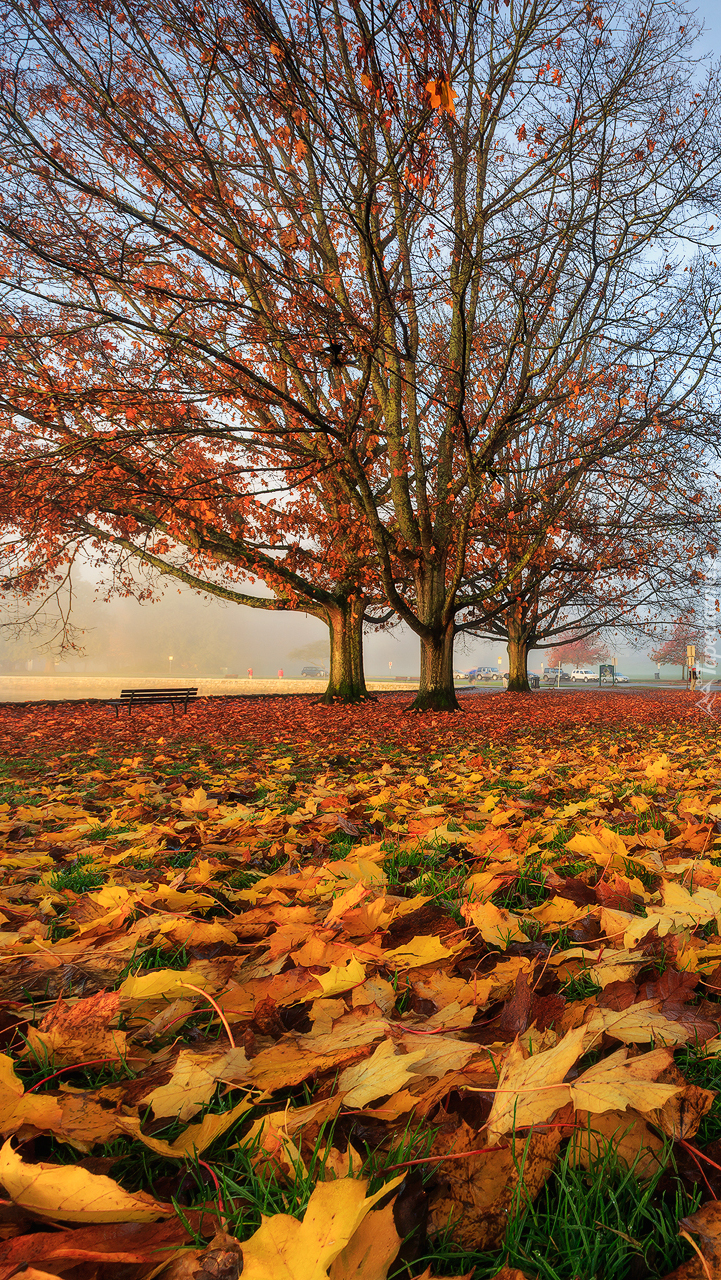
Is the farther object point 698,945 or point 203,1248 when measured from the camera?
point 698,945

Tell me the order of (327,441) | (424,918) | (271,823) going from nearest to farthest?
(424,918)
(271,823)
(327,441)

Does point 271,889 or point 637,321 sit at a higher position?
point 637,321

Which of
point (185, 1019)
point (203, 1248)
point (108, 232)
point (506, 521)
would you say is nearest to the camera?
point (203, 1248)

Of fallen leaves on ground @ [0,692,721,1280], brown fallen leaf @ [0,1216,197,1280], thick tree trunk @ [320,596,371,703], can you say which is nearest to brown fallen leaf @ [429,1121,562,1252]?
fallen leaves on ground @ [0,692,721,1280]

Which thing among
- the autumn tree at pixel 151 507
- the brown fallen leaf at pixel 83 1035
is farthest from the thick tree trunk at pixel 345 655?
the brown fallen leaf at pixel 83 1035

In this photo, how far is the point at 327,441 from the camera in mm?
8820

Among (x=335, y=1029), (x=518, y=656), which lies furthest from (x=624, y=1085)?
(x=518, y=656)

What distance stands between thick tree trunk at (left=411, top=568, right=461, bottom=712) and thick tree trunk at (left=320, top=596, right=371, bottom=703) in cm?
275

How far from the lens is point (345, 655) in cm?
1483

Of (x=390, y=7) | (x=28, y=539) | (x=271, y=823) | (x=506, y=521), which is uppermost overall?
(x=390, y=7)

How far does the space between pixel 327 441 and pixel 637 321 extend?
442 cm

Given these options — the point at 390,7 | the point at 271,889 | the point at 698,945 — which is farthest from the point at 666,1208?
the point at 390,7

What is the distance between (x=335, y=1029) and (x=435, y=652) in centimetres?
1126

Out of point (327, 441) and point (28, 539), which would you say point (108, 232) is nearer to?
point (327, 441)
